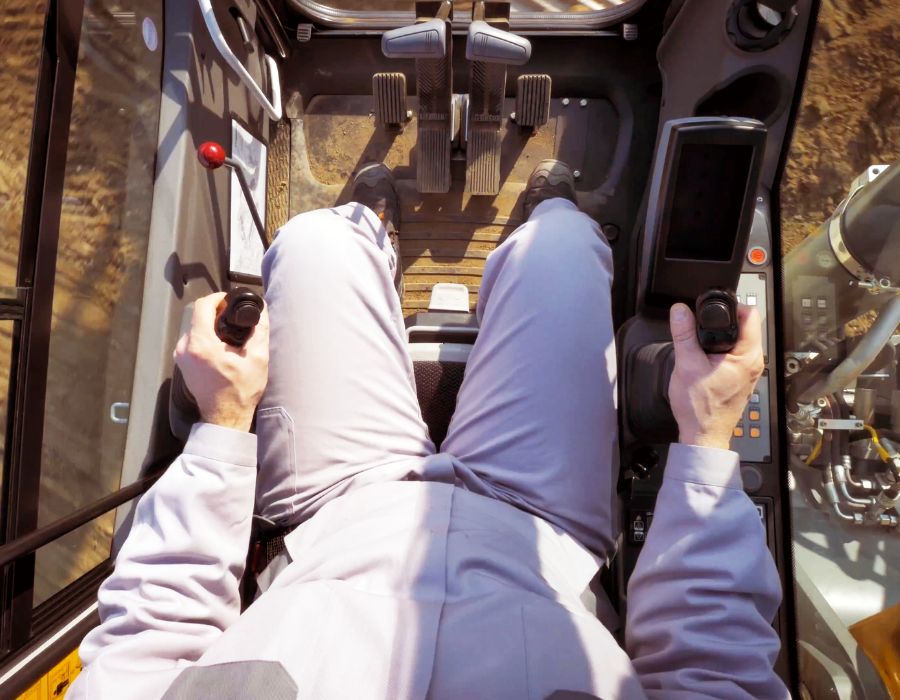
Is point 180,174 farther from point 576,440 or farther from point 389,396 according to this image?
point 576,440

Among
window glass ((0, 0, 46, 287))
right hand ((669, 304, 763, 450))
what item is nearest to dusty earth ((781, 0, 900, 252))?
right hand ((669, 304, 763, 450))

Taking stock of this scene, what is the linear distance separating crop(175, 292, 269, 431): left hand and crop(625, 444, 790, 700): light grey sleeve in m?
0.50

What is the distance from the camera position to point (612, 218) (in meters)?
1.44

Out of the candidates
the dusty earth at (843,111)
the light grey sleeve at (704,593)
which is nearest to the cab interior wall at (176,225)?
the light grey sleeve at (704,593)

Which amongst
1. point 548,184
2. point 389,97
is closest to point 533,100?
point 548,184

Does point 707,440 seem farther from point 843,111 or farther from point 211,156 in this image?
point 843,111

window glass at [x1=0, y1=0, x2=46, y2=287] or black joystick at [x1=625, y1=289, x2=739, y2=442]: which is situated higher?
window glass at [x1=0, y1=0, x2=46, y2=287]

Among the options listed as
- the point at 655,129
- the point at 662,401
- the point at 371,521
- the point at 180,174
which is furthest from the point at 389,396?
the point at 655,129

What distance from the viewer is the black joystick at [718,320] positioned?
613 millimetres

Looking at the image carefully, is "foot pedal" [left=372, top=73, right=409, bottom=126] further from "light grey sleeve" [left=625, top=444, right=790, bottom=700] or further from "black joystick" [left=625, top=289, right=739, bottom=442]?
"light grey sleeve" [left=625, top=444, right=790, bottom=700]

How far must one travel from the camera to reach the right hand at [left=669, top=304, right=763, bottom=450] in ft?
2.06

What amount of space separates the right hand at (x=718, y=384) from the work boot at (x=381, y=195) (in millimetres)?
759

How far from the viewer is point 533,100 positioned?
4.54ft

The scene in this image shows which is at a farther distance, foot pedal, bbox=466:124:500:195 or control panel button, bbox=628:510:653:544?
foot pedal, bbox=466:124:500:195
